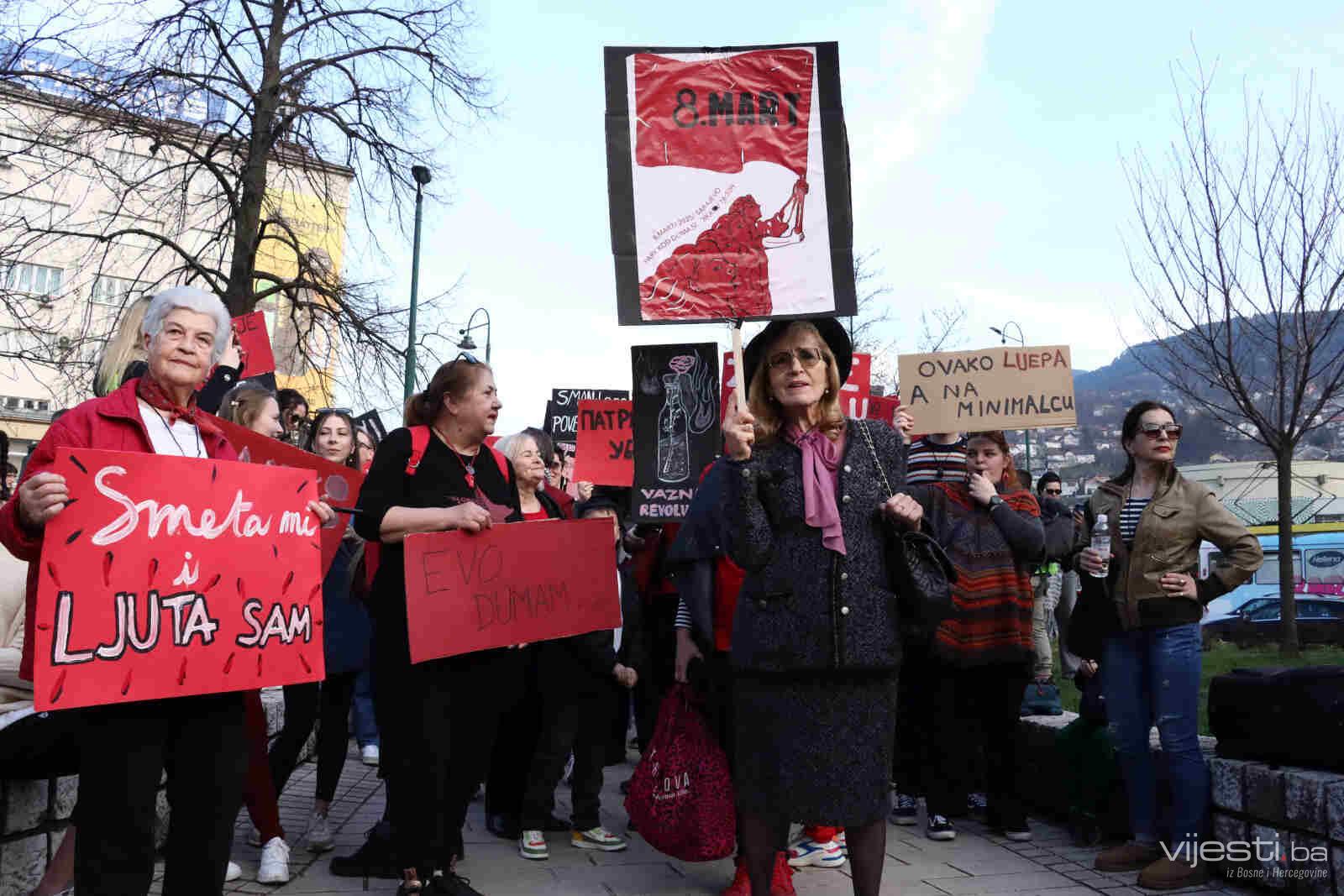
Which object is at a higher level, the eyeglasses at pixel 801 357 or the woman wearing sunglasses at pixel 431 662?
the eyeglasses at pixel 801 357

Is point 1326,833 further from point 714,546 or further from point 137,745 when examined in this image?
point 137,745

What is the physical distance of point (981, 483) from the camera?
510cm

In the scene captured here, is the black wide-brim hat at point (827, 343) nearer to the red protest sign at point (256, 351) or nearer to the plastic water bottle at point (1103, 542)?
the plastic water bottle at point (1103, 542)

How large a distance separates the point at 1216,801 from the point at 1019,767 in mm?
1403

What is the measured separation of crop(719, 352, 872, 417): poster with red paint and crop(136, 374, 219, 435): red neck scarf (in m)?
3.06

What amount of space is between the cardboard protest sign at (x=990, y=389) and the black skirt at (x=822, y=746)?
9.64 feet

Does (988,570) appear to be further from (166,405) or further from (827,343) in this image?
(166,405)

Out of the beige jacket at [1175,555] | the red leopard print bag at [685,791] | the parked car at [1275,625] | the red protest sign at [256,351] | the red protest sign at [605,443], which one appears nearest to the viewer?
the red leopard print bag at [685,791]

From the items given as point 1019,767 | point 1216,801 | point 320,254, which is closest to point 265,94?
point 320,254

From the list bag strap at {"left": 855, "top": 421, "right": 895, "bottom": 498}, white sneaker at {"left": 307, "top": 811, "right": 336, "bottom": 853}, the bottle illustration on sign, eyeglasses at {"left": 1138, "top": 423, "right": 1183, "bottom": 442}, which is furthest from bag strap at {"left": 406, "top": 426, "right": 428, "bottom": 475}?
eyeglasses at {"left": 1138, "top": 423, "right": 1183, "bottom": 442}

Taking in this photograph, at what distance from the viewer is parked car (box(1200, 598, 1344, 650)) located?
880 inches

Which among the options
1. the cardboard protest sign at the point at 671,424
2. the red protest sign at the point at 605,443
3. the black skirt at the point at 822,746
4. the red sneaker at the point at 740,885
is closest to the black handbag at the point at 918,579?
the black skirt at the point at 822,746

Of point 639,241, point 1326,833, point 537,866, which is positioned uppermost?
point 639,241

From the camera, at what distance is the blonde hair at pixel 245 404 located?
457cm
